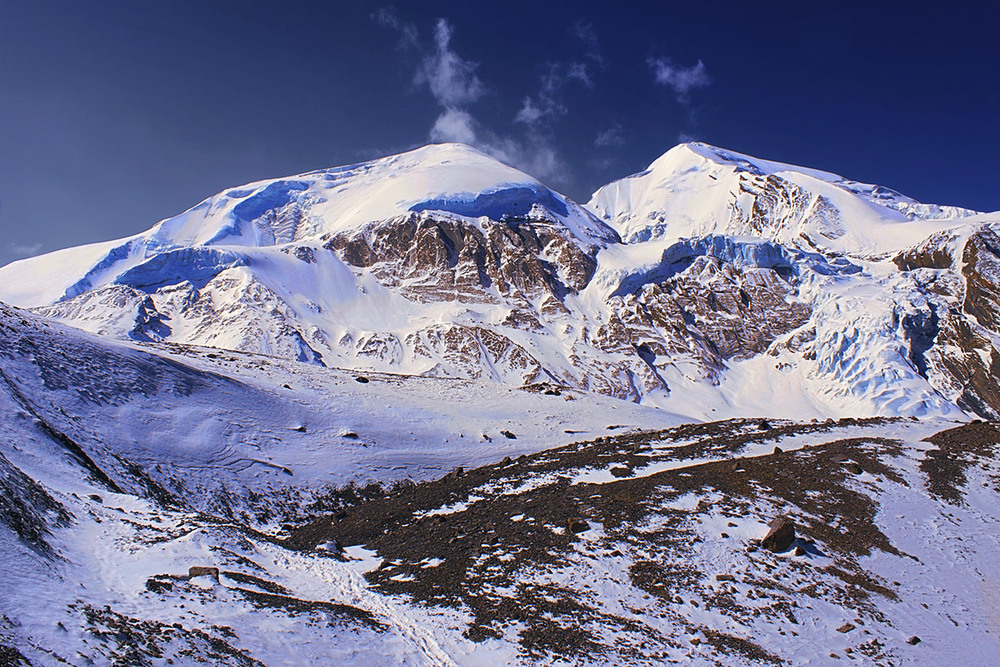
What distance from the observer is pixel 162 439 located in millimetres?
23859

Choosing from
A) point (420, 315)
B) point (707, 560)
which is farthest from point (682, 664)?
point (420, 315)

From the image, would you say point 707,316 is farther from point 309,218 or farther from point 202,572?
point 202,572

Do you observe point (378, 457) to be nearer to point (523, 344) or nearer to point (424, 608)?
point (424, 608)

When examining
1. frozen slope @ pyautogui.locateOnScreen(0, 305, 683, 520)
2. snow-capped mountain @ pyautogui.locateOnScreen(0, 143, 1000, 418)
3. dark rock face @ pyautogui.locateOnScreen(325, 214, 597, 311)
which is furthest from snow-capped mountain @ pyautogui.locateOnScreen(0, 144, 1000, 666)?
dark rock face @ pyautogui.locateOnScreen(325, 214, 597, 311)

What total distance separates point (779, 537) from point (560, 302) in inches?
5640

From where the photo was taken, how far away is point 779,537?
51.1ft

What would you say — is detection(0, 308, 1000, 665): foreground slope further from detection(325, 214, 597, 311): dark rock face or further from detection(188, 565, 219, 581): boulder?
detection(325, 214, 597, 311): dark rock face

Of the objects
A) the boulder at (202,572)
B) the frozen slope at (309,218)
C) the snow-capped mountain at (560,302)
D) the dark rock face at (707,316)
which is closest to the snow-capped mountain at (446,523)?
the boulder at (202,572)

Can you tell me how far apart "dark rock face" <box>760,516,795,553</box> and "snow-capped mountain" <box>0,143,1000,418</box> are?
100980 mm

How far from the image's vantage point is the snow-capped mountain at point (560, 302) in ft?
411

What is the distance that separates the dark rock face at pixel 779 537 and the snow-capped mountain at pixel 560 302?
10098cm

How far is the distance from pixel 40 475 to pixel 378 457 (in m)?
14.2

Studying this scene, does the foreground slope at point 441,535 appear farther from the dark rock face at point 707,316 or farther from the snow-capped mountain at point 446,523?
the dark rock face at point 707,316

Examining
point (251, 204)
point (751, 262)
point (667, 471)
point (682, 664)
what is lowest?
point (682, 664)
